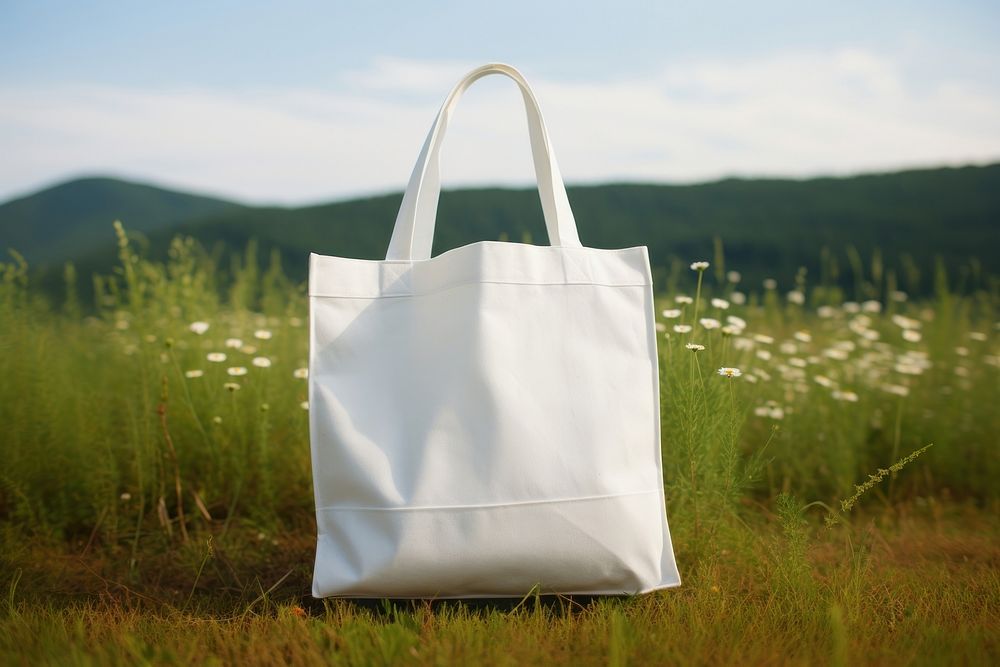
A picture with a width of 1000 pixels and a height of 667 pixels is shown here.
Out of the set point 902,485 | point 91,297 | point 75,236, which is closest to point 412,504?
point 902,485

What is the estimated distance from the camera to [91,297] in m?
13.6

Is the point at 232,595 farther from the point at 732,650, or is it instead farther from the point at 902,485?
the point at 902,485

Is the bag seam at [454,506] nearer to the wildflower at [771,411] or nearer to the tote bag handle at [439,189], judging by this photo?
the tote bag handle at [439,189]

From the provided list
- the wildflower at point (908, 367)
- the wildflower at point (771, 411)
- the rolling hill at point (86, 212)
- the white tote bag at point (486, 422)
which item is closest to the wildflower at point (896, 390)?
the wildflower at point (908, 367)

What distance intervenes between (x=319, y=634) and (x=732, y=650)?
91 cm

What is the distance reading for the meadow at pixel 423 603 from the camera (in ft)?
5.36

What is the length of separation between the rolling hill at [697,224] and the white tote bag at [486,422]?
12175 millimetres

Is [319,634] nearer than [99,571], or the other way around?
[319,634]

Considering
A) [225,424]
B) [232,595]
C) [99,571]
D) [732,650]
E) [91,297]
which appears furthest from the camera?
[91,297]

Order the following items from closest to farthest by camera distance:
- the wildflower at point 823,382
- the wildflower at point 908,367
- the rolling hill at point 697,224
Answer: the wildflower at point 823,382
the wildflower at point 908,367
the rolling hill at point 697,224

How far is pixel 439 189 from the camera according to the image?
1.90m

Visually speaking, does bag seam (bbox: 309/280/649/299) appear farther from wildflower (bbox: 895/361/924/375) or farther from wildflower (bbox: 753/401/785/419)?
wildflower (bbox: 895/361/924/375)

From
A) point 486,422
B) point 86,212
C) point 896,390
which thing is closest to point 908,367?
point 896,390

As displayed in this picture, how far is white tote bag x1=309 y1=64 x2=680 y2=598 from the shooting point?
5.52ft
